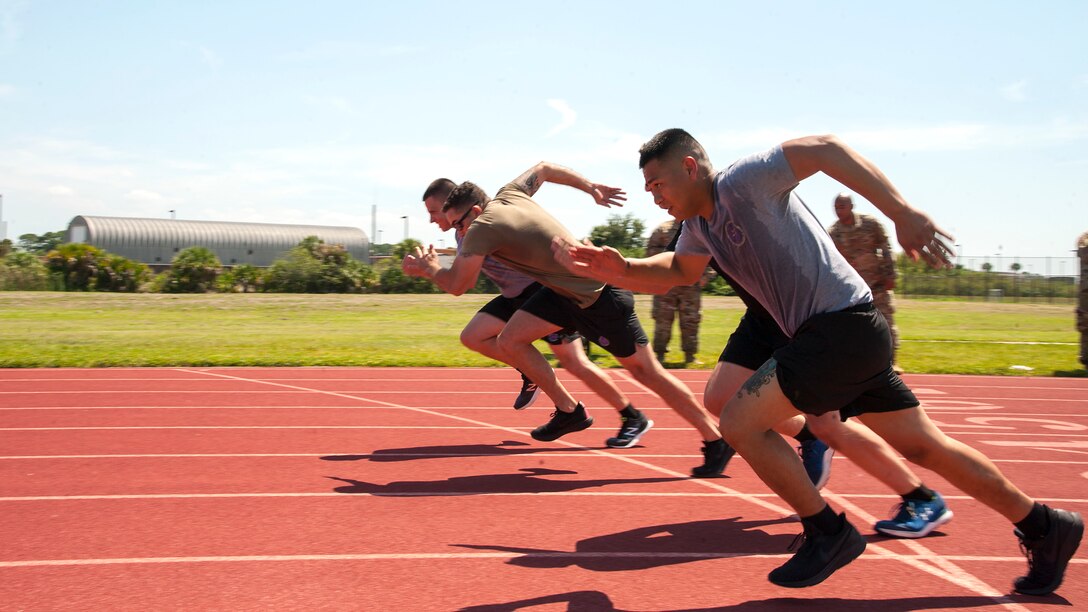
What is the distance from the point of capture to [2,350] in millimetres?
14500

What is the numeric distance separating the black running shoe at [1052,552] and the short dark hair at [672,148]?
1.82m

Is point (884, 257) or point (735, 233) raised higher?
point (884, 257)

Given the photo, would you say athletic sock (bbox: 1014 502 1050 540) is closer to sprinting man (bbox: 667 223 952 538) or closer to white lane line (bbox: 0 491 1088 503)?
sprinting man (bbox: 667 223 952 538)

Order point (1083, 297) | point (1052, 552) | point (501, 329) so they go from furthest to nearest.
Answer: point (1083, 297) → point (501, 329) → point (1052, 552)

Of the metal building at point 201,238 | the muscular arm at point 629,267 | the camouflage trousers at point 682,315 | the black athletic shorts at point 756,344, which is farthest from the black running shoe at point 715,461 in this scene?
the metal building at point 201,238

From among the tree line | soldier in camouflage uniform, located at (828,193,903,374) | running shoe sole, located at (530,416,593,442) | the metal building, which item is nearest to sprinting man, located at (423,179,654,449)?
running shoe sole, located at (530,416,593,442)

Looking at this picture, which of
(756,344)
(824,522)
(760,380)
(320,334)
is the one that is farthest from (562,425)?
(320,334)

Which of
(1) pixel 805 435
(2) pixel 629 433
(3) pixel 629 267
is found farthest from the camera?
(2) pixel 629 433

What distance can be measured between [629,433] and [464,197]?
193 centimetres

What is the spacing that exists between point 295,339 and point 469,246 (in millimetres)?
12618

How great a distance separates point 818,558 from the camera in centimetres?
343

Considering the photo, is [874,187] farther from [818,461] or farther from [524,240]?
[524,240]

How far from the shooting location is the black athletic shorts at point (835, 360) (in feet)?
11.3

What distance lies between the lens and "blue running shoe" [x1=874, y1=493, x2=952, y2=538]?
4340 mm
